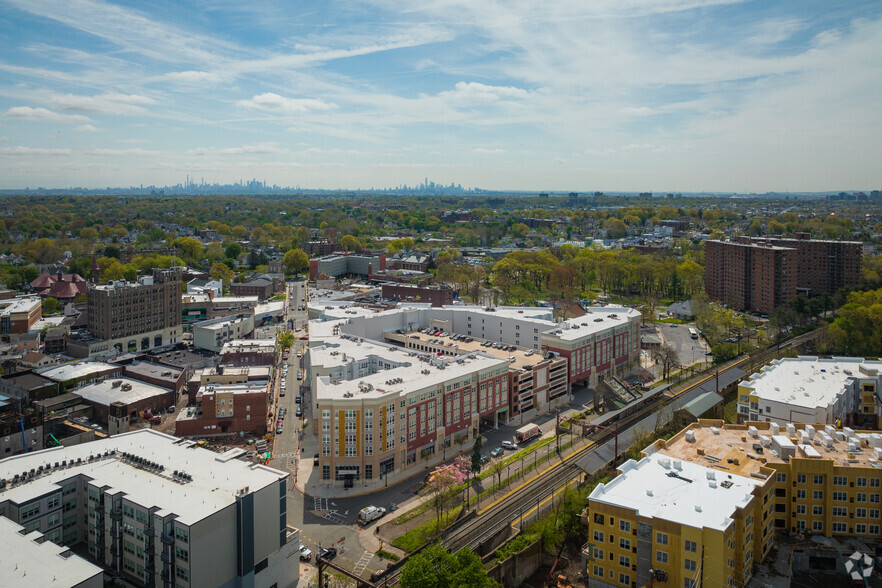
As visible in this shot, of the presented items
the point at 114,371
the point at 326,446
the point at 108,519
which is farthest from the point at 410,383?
the point at 114,371

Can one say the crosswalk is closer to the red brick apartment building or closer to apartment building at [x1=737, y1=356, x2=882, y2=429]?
apartment building at [x1=737, y1=356, x2=882, y2=429]

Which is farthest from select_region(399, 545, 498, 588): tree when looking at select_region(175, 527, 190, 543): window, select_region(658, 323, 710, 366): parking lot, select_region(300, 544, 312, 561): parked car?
select_region(658, 323, 710, 366): parking lot

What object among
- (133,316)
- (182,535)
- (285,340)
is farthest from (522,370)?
(133,316)

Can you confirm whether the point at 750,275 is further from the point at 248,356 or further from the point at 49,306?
the point at 49,306

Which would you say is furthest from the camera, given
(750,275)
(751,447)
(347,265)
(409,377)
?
(347,265)

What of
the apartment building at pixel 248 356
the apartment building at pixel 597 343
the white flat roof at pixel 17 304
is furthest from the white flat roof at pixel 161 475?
the white flat roof at pixel 17 304

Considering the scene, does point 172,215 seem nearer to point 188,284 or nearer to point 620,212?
point 188,284
